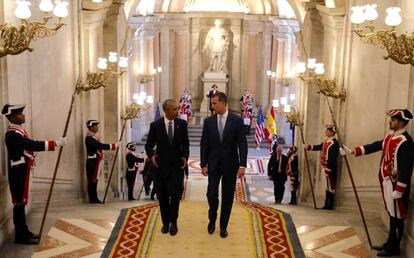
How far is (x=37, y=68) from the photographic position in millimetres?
9125

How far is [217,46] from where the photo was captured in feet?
85.7

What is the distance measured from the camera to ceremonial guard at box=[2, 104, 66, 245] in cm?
698

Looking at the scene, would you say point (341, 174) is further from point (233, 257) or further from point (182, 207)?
point (233, 257)

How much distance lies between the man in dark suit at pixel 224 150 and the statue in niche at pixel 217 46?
1929cm

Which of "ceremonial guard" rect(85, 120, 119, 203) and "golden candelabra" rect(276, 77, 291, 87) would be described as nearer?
"ceremonial guard" rect(85, 120, 119, 203)

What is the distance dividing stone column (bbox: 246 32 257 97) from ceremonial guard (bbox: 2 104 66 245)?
19.9 meters

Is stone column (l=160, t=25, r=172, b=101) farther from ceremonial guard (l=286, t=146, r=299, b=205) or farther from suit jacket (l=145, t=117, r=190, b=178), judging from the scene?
suit jacket (l=145, t=117, r=190, b=178)

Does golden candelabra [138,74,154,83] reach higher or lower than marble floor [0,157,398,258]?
higher

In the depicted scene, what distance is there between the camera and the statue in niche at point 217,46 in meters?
26.1

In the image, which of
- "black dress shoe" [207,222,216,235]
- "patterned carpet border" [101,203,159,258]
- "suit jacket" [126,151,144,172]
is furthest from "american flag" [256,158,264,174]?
"black dress shoe" [207,222,216,235]

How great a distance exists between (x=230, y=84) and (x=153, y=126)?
2010 cm

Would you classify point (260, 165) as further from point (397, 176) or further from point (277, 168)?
point (397, 176)

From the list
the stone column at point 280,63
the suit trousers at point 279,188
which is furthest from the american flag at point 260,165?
the suit trousers at point 279,188

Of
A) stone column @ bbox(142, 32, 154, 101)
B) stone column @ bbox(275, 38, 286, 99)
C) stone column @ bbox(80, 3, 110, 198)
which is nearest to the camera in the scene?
stone column @ bbox(80, 3, 110, 198)
